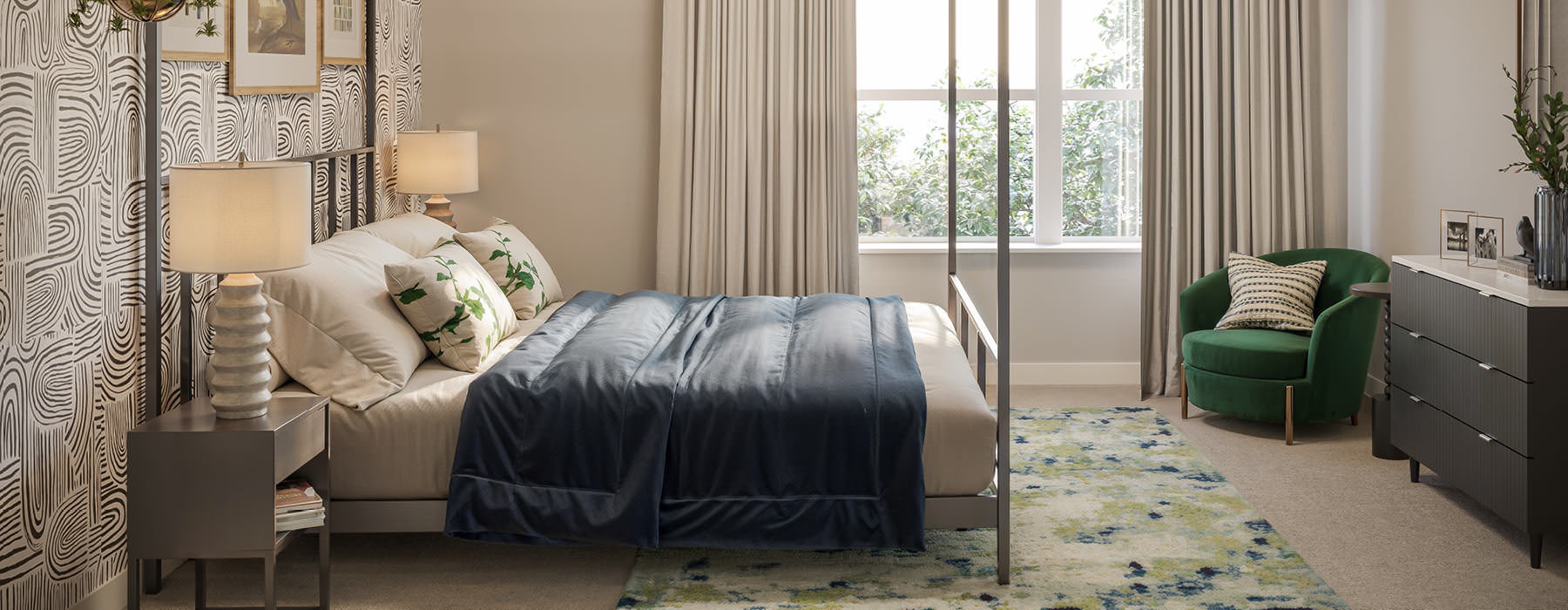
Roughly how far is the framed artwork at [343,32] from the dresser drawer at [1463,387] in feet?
12.1

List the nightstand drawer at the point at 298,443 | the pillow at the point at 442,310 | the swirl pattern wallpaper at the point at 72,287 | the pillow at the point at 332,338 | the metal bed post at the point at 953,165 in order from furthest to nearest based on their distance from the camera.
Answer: the metal bed post at the point at 953,165
the pillow at the point at 442,310
the pillow at the point at 332,338
the nightstand drawer at the point at 298,443
the swirl pattern wallpaper at the point at 72,287

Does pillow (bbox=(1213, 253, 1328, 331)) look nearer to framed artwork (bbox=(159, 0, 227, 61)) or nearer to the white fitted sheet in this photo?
the white fitted sheet

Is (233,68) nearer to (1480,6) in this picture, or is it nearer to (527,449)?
(527,449)

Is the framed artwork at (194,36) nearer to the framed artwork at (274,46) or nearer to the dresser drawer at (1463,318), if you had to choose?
the framed artwork at (274,46)

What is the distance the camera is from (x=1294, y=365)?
486 cm

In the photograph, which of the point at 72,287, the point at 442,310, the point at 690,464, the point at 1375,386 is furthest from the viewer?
the point at 1375,386

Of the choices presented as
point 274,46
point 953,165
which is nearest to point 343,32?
point 274,46

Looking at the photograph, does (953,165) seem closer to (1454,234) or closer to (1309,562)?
(1454,234)

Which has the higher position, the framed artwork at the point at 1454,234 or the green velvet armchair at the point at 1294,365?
the framed artwork at the point at 1454,234

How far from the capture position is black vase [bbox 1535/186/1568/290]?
3.47 m

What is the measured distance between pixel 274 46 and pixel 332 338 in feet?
3.66

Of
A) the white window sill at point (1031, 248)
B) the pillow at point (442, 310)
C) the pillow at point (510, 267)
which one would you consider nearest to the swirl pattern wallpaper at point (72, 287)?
the pillow at point (442, 310)

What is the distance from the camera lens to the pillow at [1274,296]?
5133 mm

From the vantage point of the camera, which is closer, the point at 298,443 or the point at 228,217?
the point at 228,217
